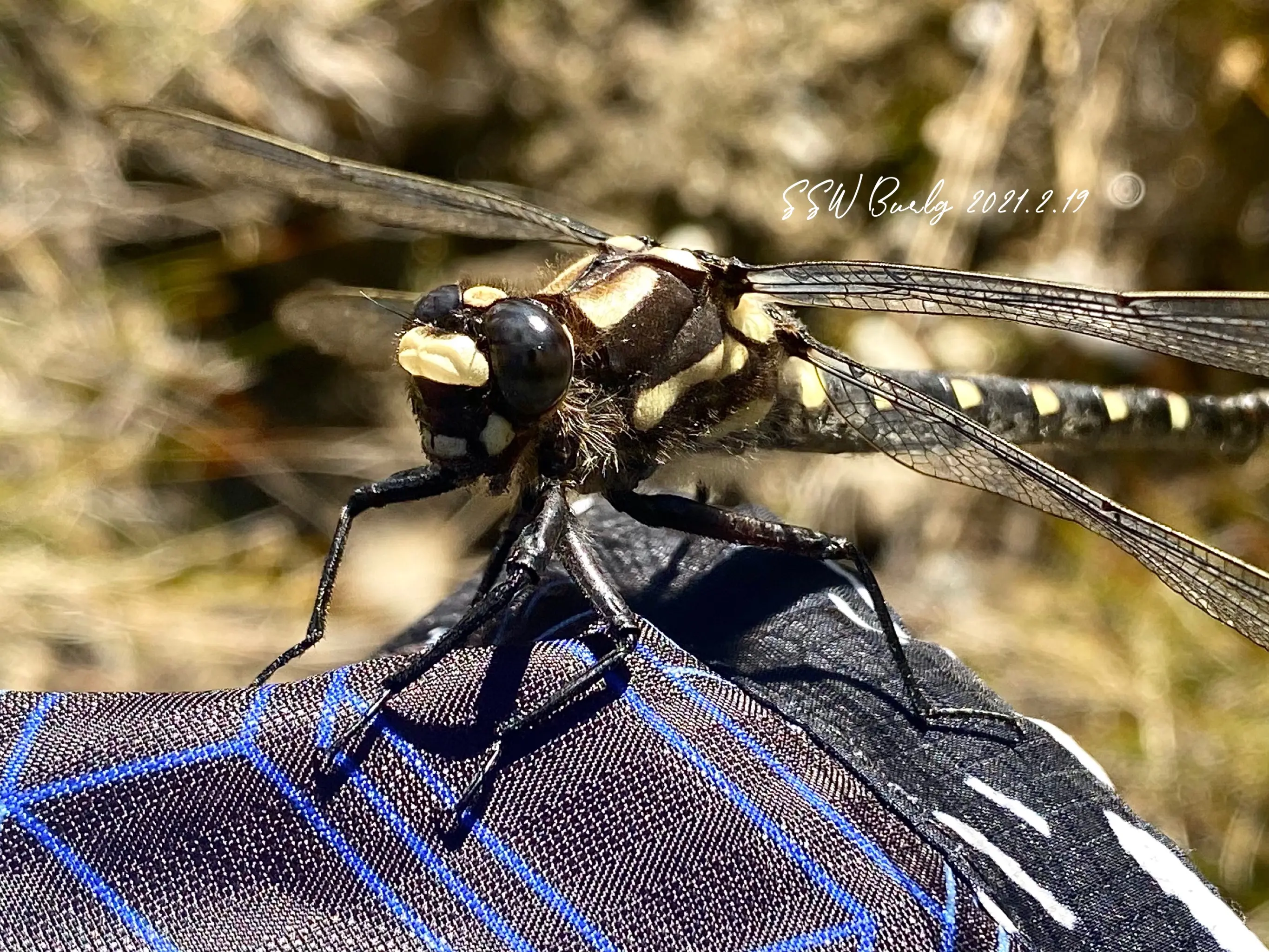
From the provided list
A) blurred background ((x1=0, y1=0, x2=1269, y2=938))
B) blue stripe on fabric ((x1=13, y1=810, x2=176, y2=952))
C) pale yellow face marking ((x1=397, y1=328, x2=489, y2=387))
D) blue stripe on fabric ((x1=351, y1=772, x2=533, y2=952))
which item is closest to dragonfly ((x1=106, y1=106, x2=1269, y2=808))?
pale yellow face marking ((x1=397, y1=328, x2=489, y2=387))

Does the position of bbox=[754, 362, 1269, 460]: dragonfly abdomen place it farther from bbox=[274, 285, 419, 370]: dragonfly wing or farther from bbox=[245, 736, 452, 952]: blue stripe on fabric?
bbox=[245, 736, 452, 952]: blue stripe on fabric

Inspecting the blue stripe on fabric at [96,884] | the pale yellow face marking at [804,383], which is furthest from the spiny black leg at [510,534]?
the blue stripe on fabric at [96,884]

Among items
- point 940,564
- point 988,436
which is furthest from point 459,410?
point 940,564

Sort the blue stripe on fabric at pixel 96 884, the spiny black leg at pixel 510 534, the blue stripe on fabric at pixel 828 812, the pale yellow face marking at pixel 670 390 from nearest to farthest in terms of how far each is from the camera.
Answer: the blue stripe on fabric at pixel 96 884, the blue stripe on fabric at pixel 828 812, the spiny black leg at pixel 510 534, the pale yellow face marking at pixel 670 390

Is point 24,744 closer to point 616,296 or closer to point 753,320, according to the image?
point 616,296

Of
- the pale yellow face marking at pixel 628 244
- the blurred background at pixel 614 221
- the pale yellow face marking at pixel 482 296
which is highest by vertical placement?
the pale yellow face marking at pixel 628 244

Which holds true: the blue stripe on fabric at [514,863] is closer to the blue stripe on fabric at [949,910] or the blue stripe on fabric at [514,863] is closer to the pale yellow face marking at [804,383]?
the blue stripe on fabric at [949,910]
